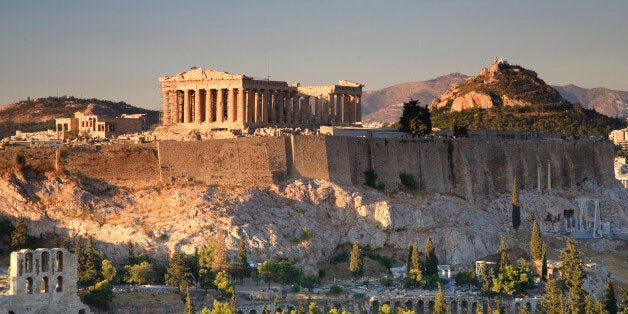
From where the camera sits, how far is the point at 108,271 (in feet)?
219

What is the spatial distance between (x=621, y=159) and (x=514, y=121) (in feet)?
83.8

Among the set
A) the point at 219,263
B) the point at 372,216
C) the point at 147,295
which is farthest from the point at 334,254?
the point at 147,295

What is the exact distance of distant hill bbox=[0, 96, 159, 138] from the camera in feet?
375

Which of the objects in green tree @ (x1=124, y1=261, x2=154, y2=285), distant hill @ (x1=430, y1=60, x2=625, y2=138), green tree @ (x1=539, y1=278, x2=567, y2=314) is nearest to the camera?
green tree @ (x1=124, y1=261, x2=154, y2=285)

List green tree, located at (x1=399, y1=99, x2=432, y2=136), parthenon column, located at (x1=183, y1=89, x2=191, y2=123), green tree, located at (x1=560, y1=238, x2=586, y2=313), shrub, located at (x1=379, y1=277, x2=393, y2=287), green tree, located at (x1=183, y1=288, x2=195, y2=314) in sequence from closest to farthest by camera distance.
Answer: green tree, located at (x1=183, y1=288, x2=195, y2=314), green tree, located at (x1=560, y1=238, x2=586, y2=313), shrub, located at (x1=379, y1=277, x2=393, y2=287), parthenon column, located at (x1=183, y1=89, x2=191, y2=123), green tree, located at (x1=399, y1=99, x2=432, y2=136)

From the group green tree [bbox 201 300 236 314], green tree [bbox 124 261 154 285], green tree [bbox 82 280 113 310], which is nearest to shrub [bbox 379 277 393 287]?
green tree [bbox 201 300 236 314]

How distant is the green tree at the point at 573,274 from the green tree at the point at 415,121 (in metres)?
17.5

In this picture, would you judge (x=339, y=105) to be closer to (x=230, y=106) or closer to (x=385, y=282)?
(x=230, y=106)

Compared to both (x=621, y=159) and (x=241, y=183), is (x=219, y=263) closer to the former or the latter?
(x=241, y=183)

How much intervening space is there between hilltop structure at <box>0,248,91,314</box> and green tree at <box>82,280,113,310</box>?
0.55 metres

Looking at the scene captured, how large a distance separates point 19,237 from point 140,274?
284 inches

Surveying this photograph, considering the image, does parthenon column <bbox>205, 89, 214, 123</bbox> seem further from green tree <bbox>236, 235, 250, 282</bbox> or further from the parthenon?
green tree <bbox>236, 235, 250, 282</bbox>

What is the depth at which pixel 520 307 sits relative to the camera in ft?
A: 234

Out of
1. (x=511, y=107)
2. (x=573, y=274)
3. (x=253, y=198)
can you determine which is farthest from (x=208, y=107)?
(x=511, y=107)
